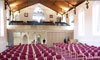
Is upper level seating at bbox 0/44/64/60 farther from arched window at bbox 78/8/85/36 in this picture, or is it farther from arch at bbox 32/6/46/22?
arch at bbox 32/6/46/22

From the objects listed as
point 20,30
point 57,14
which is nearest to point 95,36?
point 20,30

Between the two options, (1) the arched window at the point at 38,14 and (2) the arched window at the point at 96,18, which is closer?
(2) the arched window at the point at 96,18

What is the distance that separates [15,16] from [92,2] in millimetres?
15595

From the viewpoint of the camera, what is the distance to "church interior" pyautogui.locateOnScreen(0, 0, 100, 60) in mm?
10836

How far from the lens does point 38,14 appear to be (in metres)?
23.1

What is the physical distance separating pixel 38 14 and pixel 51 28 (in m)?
6.24

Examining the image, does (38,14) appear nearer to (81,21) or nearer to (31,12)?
(31,12)

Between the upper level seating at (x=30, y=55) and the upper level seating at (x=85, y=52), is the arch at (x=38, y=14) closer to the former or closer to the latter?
the upper level seating at (x=85, y=52)

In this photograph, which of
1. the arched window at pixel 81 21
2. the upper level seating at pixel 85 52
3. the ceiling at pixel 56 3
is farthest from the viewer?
the ceiling at pixel 56 3

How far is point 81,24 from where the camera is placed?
1464cm

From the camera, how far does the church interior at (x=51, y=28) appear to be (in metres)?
10.8

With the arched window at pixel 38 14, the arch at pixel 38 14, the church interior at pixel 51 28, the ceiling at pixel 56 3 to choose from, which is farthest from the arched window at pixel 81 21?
the arched window at pixel 38 14

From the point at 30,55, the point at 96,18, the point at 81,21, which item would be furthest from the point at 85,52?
the point at 81,21

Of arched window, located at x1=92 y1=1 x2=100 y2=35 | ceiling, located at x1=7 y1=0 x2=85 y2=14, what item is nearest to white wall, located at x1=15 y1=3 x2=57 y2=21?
ceiling, located at x1=7 y1=0 x2=85 y2=14
